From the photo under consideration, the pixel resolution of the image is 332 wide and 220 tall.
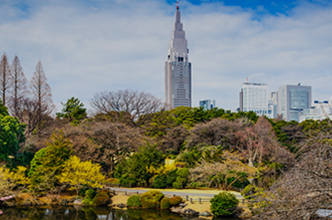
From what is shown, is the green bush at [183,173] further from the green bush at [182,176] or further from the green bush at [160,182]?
the green bush at [160,182]

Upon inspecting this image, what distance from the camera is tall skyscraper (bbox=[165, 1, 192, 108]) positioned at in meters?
162

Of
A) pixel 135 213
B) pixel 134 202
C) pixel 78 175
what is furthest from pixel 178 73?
pixel 135 213

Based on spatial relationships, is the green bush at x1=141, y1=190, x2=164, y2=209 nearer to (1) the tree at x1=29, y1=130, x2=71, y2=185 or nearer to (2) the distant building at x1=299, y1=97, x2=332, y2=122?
(1) the tree at x1=29, y1=130, x2=71, y2=185

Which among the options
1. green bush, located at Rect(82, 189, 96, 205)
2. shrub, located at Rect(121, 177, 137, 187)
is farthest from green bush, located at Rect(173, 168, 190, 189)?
green bush, located at Rect(82, 189, 96, 205)

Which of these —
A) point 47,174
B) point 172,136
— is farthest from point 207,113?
point 47,174

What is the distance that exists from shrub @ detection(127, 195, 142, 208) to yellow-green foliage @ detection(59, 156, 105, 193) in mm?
2705

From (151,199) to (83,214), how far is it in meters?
4.84

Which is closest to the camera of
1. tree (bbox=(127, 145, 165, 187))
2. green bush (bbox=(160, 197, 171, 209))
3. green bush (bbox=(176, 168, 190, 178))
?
green bush (bbox=(160, 197, 171, 209))

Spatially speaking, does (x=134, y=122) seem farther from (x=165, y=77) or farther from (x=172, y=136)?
(x=165, y=77)

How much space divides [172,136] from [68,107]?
56.3 feet

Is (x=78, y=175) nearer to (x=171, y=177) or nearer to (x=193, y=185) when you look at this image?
(x=171, y=177)

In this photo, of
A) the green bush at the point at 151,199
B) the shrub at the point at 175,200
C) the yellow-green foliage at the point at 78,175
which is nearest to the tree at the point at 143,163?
the yellow-green foliage at the point at 78,175

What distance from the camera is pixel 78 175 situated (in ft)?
76.5

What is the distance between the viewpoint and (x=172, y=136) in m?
40.3
